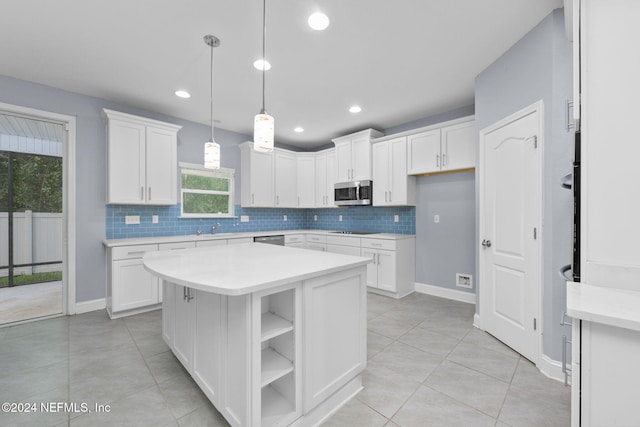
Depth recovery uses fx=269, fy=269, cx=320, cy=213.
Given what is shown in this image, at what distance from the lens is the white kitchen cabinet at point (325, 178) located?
5.10 meters

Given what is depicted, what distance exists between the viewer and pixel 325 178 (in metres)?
5.23

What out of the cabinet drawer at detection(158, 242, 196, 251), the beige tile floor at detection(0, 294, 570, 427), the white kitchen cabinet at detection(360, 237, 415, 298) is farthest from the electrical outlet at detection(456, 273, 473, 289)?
the cabinet drawer at detection(158, 242, 196, 251)

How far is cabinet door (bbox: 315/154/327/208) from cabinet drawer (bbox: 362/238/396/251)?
1.35 meters

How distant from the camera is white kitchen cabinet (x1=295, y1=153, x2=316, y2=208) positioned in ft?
17.8

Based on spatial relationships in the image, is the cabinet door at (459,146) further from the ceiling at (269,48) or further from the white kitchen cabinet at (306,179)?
the white kitchen cabinet at (306,179)

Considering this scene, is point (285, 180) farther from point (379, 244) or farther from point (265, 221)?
point (379, 244)

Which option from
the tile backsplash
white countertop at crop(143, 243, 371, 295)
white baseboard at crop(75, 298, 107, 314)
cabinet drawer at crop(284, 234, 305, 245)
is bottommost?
white baseboard at crop(75, 298, 107, 314)

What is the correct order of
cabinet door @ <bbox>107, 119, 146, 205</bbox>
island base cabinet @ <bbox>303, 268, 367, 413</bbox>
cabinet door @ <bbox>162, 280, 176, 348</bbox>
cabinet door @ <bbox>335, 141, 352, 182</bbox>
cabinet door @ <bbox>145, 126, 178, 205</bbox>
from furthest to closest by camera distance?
cabinet door @ <bbox>335, 141, 352, 182</bbox>
cabinet door @ <bbox>145, 126, 178, 205</bbox>
cabinet door @ <bbox>107, 119, 146, 205</bbox>
cabinet door @ <bbox>162, 280, 176, 348</bbox>
island base cabinet @ <bbox>303, 268, 367, 413</bbox>

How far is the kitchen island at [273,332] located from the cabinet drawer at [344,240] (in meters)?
2.49

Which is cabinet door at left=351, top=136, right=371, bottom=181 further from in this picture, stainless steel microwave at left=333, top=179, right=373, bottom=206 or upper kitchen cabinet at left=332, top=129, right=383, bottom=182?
stainless steel microwave at left=333, top=179, right=373, bottom=206

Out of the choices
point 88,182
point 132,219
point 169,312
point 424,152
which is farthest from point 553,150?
point 88,182

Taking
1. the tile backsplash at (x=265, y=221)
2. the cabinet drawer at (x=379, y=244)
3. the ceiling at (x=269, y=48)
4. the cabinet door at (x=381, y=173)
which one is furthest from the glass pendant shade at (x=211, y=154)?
the cabinet door at (x=381, y=173)

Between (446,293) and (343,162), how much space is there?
268 centimetres

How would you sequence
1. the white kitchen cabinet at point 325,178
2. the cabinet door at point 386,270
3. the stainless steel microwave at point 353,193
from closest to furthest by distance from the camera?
1. the cabinet door at point 386,270
2. the stainless steel microwave at point 353,193
3. the white kitchen cabinet at point 325,178
